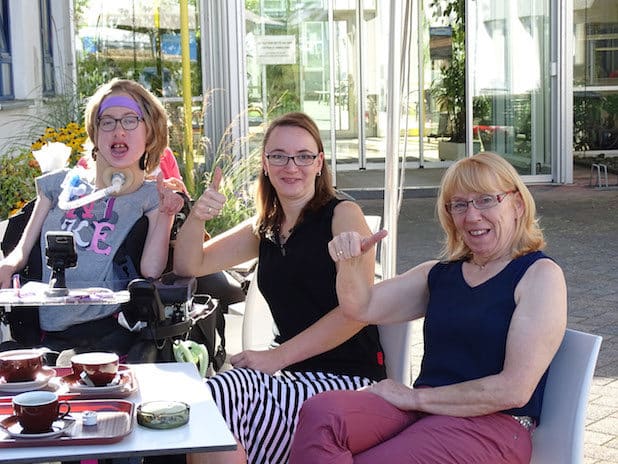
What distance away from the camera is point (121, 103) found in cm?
360

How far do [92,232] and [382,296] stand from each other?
44.3 inches

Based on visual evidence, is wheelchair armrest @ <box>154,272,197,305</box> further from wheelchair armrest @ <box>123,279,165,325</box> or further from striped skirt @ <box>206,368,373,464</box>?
striped skirt @ <box>206,368,373,464</box>

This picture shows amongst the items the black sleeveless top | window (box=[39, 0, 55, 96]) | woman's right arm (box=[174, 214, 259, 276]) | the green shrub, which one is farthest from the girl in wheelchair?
window (box=[39, 0, 55, 96])

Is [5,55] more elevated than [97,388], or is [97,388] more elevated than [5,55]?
[5,55]

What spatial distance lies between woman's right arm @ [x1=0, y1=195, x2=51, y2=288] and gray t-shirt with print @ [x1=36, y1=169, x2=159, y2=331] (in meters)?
0.02

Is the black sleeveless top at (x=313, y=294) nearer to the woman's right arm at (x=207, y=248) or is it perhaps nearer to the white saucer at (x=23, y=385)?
the woman's right arm at (x=207, y=248)

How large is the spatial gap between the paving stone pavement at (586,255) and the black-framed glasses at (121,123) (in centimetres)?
206

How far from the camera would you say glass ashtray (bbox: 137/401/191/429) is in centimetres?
227

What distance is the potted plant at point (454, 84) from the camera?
13.3 meters

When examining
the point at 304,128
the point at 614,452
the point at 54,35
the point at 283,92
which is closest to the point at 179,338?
the point at 304,128

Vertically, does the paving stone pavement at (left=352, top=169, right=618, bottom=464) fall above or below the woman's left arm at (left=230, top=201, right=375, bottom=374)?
below

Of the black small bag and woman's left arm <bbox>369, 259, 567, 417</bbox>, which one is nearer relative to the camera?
woman's left arm <bbox>369, 259, 567, 417</bbox>

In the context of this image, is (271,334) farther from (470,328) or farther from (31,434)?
(31,434)

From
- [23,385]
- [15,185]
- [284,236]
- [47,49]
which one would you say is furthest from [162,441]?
[47,49]
